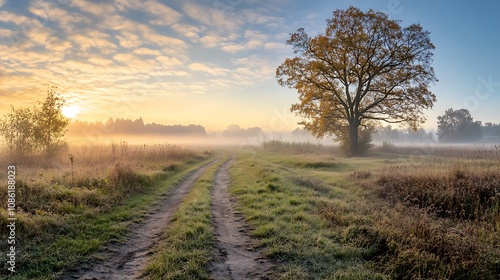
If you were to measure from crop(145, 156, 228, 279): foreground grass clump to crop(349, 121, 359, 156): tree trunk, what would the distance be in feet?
90.2

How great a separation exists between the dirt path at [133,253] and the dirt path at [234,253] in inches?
61.1

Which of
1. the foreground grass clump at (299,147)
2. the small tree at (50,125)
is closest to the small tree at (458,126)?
the foreground grass clump at (299,147)

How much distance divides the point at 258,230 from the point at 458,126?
12556 cm

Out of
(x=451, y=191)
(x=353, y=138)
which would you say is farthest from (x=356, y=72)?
(x=451, y=191)

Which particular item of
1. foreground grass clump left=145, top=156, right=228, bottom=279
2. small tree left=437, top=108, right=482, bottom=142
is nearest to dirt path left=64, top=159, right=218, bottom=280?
foreground grass clump left=145, top=156, right=228, bottom=279

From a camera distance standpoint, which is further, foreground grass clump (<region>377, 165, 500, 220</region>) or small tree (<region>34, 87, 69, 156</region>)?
small tree (<region>34, 87, 69, 156</region>)

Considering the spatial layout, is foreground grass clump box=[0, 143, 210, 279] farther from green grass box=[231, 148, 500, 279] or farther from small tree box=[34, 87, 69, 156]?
small tree box=[34, 87, 69, 156]

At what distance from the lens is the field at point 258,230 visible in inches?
205

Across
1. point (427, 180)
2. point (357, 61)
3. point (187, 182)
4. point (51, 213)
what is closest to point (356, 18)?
point (357, 61)

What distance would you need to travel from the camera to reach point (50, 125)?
2194 cm

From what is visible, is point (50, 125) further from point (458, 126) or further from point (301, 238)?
point (458, 126)

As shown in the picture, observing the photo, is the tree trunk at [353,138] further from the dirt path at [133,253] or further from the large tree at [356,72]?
the dirt path at [133,253]

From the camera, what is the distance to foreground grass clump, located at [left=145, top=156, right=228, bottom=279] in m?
4.99

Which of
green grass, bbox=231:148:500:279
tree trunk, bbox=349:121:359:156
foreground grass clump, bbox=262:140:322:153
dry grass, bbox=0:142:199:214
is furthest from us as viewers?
foreground grass clump, bbox=262:140:322:153
